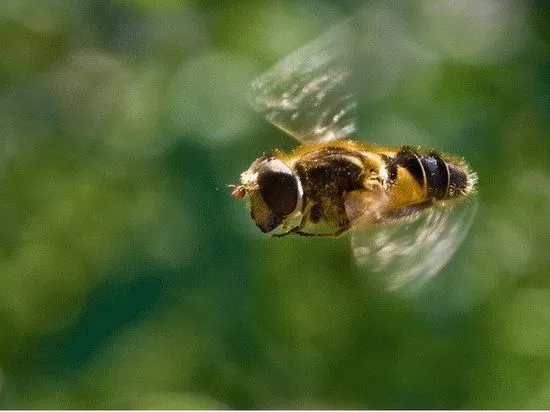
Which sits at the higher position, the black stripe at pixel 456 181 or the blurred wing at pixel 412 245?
the black stripe at pixel 456 181

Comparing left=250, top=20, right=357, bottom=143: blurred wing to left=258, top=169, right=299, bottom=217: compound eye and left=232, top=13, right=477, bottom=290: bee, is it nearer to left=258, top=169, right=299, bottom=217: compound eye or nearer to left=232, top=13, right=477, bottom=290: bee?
left=232, top=13, right=477, bottom=290: bee

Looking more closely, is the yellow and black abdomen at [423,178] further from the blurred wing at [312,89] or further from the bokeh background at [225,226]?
the bokeh background at [225,226]

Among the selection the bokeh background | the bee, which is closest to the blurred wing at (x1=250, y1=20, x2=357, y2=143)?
the bee

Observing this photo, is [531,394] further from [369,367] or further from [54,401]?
[54,401]

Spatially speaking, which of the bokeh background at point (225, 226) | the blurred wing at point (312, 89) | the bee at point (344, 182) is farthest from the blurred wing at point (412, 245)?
the bokeh background at point (225, 226)

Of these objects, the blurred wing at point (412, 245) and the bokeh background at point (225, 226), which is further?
the bokeh background at point (225, 226)

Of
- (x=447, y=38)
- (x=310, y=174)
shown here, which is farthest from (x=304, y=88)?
(x=447, y=38)

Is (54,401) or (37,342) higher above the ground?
(37,342)
